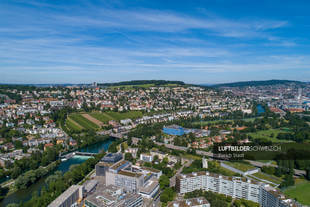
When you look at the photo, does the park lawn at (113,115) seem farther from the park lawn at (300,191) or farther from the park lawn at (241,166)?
the park lawn at (300,191)

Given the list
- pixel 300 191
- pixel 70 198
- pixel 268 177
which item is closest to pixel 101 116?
pixel 70 198

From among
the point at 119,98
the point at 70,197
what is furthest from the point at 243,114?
the point at 70,197

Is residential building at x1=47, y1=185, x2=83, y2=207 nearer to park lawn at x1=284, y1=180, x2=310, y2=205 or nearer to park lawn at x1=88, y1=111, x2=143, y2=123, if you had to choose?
park lawn at x1=284, y1=180, x2=310, y2=205

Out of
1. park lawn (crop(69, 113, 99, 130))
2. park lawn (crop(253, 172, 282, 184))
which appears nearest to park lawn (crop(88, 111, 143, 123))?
park lawn (crop(69, 113, 99, 130))

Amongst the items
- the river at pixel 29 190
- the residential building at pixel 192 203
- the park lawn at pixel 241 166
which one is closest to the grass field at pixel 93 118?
the river at pixel 29 190

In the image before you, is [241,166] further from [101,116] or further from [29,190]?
[101,116]

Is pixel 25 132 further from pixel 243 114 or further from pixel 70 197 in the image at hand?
pixel 243 114
